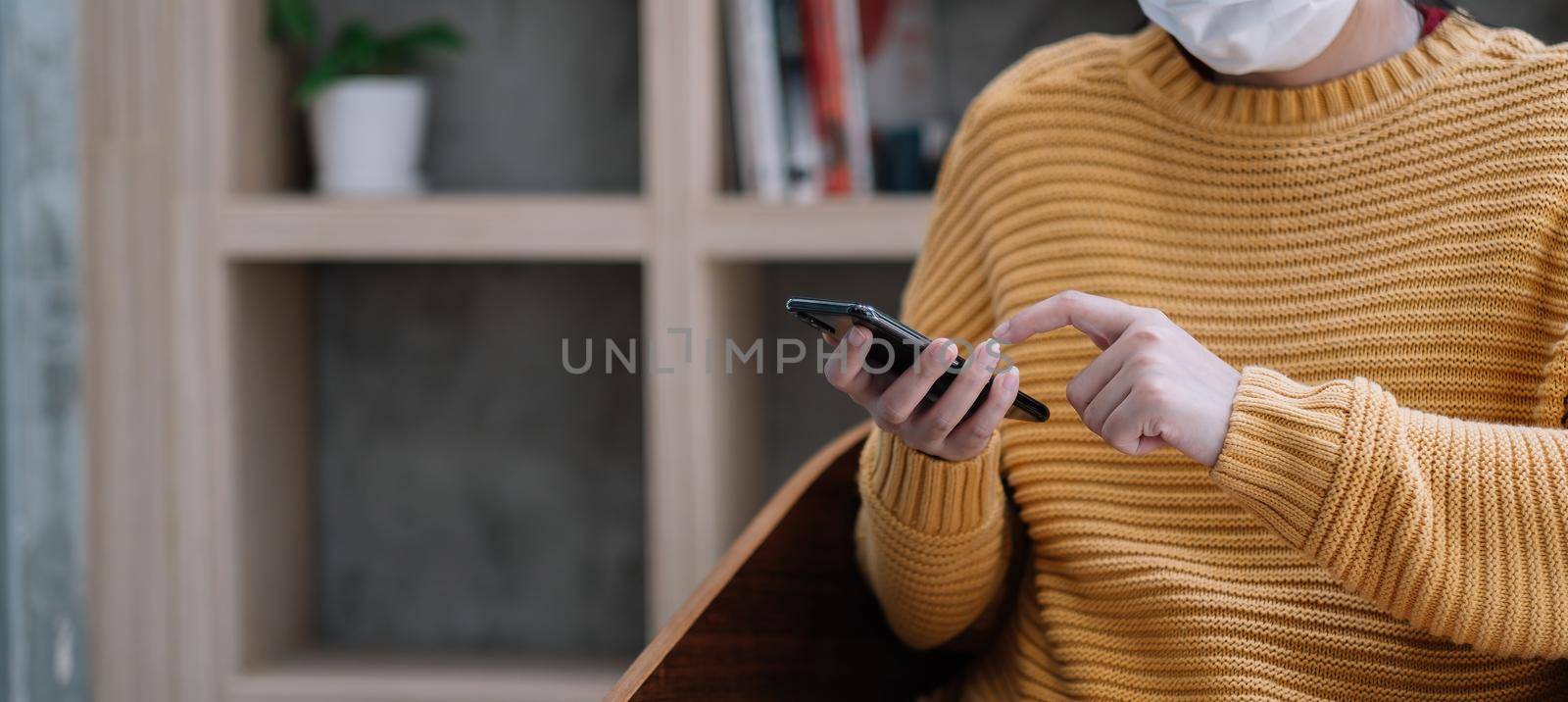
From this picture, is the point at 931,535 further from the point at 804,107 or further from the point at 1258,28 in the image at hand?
the point at 804,107

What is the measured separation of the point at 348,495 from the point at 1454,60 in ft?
4.47

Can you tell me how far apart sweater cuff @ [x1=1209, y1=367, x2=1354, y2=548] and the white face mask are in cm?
23

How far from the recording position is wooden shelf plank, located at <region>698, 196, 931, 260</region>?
1.25 m

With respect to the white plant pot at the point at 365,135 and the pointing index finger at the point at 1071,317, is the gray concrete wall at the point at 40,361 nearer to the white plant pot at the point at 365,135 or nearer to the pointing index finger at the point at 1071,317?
the white plant pot at the point at 365,135

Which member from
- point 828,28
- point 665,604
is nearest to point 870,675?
point 665,604

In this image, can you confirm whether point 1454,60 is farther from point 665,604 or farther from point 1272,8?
point 665,604

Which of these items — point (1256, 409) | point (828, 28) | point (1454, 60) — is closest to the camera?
point (1256, 409)

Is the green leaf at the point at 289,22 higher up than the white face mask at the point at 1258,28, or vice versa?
the green leaf at the point at 289,22

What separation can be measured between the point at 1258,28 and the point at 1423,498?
1.00 ft

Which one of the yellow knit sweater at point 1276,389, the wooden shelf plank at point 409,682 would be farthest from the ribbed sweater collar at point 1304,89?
the wooden shelf plank at point 409,682

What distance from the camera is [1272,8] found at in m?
0.77

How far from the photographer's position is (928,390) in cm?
73

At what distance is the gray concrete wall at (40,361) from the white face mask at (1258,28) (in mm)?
1105

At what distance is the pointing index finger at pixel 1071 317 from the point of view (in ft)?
2.32
